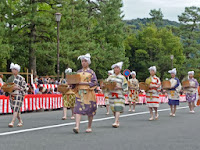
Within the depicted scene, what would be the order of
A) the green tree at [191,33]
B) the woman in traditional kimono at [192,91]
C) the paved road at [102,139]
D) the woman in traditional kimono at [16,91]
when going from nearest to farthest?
1. the paved road at [102,139]
2. the woman in traditional kimono at [16,91]
3. the woman in traditional kimono at [192,91]
4. the green tree at [191,33]

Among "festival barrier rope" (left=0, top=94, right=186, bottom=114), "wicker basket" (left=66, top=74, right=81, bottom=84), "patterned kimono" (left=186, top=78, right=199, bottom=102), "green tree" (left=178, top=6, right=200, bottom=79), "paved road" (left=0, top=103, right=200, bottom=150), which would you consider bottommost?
"paved road" (left=0, top=103, right=200, bottom=150)

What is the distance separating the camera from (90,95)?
10898 mm

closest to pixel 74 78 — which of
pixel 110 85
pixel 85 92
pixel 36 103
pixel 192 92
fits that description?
pixel 85 92

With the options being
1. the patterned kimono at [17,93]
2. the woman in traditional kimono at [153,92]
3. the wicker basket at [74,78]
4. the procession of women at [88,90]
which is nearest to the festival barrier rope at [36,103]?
the procession of women at [88,90]

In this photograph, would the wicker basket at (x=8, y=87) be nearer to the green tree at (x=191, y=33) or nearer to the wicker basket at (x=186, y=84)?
the wicker basket at (x=186, y=84)

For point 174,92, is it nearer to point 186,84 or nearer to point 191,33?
point 186,84

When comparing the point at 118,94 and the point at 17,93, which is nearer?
the point at 17,93

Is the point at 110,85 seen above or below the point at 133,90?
above

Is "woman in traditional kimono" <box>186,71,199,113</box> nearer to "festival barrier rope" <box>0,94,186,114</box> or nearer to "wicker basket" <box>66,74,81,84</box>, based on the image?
"festival barrier rope" <box>0,94,186,114</box>

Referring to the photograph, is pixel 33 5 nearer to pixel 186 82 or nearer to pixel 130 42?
pixel 186 82

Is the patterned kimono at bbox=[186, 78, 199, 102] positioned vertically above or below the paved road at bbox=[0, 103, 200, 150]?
above

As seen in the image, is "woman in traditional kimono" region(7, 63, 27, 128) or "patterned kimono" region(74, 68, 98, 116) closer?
"patterned kimono" region(74, 68, 98, 116)

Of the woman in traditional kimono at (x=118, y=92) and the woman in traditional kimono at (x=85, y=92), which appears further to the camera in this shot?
the woman in traditional kimono at (x=118, y=92)

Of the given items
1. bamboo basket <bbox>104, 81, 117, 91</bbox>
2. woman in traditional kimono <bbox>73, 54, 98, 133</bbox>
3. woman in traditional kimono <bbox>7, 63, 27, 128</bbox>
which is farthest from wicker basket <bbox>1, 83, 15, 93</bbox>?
bamboo basket <bbox>104, 81, 117, 91</bbox>
